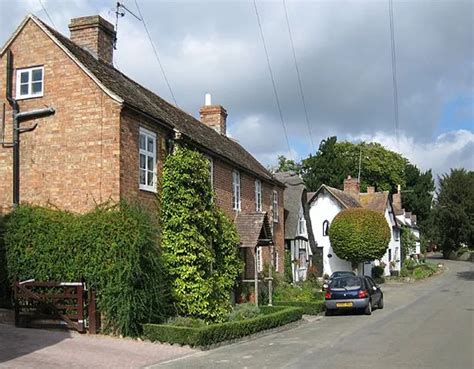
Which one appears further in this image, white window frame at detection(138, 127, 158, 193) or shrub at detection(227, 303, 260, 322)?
shrub at detection(227, 303, 260, 322)

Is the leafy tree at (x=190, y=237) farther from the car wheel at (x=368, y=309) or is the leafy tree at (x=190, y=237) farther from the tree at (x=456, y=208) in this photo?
the tree at (x=456, y=208)

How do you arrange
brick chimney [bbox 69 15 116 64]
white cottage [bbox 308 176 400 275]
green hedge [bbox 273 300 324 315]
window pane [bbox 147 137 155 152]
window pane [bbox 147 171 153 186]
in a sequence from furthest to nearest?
white cottage [bbox 308 176 400 275] < green hedge [bbox 273 300 324 315] < brick chimney [bbox 69 15 116 64] < window pane [bbox 147 137 155 152] < window pane [bbox 147 171 153 186]

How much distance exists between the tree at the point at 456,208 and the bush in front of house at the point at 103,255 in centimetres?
5484

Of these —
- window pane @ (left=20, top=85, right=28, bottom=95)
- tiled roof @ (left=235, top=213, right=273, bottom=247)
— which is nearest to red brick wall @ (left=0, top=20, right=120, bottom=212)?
window pane @ (left=20, top=85, right=28, bottom=95)

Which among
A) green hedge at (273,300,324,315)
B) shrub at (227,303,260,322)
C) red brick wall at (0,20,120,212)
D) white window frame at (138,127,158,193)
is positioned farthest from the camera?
green hedge at (273,300,324,315)

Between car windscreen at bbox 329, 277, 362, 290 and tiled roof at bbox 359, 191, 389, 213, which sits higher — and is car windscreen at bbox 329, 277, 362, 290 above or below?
below

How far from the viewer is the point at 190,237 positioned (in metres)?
17.5

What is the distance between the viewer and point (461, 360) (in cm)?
1180

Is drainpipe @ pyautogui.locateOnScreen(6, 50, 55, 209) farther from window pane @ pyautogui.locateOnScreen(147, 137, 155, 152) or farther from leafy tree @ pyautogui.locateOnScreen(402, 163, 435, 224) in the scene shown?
leafy tree @ pyautogui.locateOnScreen(402, 163, 435, 224)

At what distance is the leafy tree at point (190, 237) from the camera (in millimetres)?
17125

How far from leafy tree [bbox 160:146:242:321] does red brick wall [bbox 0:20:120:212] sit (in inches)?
94.2

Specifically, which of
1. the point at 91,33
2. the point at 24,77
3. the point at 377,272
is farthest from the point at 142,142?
the point at 377,272

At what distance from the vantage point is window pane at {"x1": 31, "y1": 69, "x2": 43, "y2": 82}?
17875 millimetres

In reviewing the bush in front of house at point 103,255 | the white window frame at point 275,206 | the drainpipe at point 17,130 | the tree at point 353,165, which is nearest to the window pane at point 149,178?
the bush in front of house at point 103,255
